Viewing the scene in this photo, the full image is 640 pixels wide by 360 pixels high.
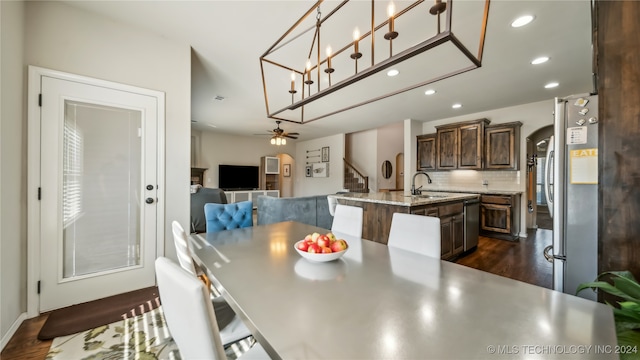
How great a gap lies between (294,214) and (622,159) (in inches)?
152

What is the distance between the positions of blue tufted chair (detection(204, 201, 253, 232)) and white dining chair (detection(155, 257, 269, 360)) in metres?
1.81

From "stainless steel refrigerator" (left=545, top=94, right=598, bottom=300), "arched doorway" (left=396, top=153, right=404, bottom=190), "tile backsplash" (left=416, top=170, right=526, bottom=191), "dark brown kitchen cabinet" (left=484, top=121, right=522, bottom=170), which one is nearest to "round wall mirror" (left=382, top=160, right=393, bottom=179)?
"arched doorway" (left=396, top=153, right=404, bottom=190)

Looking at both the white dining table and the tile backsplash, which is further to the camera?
the tile backsplash

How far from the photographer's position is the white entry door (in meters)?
2.10

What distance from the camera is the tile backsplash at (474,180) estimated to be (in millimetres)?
5012

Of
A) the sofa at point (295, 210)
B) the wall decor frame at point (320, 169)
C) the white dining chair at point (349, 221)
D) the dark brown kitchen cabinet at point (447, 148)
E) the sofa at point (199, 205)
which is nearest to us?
the white dining chair at point (349, 221)

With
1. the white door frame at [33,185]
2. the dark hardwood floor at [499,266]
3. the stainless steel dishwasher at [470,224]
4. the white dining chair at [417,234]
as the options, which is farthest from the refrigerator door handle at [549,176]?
the white door frame at [33,185]

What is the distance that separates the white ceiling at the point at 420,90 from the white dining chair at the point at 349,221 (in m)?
1.84

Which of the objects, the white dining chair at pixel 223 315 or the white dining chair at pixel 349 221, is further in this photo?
the white dining chair at pixel 349 221

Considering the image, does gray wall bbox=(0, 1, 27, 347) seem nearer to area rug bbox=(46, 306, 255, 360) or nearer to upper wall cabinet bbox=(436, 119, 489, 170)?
area rug bbox=(46, 306, 255, 360)

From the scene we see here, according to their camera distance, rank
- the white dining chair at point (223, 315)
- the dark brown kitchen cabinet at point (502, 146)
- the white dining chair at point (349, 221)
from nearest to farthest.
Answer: the white dining chair at point (223, 315) → the white dining chair at point (349, 221) → the dark brown kitchen cabinet at point (502, 146)

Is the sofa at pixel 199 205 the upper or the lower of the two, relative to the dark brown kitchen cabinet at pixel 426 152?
lower

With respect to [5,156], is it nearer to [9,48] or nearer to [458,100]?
[9,48]

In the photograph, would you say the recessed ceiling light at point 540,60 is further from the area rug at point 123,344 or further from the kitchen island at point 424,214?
the area rug at point 123,344
